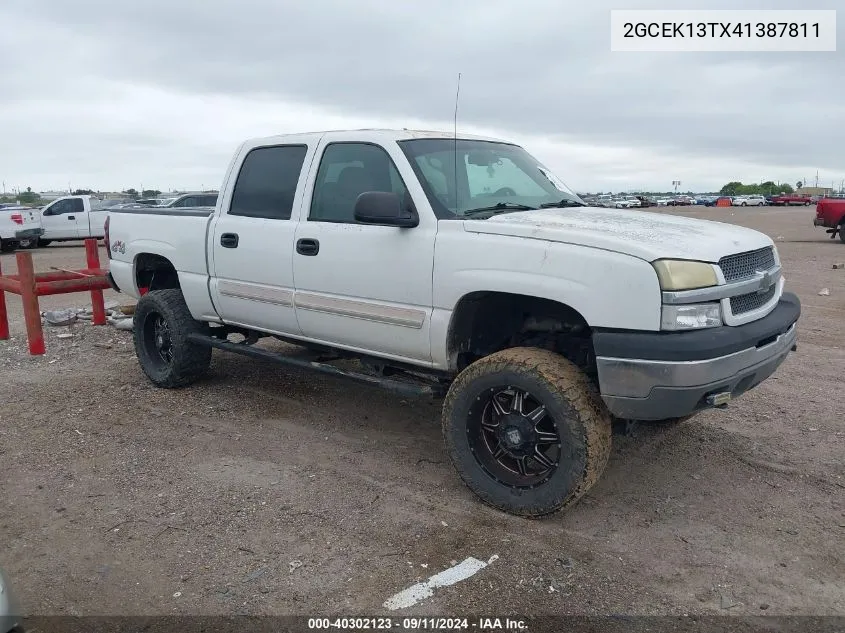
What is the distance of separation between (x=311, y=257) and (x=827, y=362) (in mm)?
4919

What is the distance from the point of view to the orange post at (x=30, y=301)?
7.35m

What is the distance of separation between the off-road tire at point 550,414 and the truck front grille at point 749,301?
803 mm

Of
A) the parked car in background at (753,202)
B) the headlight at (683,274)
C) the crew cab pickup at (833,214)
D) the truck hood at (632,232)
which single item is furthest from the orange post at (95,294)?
the parked car in background at (753,202)

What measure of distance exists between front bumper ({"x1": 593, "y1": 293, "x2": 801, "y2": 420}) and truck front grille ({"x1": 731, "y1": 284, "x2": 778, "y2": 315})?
0.10m

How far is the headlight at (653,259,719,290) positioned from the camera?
3375 mm

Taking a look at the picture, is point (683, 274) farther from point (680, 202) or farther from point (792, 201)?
point (680, 202)

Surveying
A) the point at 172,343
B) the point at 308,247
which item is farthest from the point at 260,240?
the point at 172,343

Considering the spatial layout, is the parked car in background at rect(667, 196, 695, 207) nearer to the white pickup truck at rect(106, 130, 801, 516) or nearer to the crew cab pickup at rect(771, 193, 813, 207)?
the crew cab pickup at rect(771, 193, 813, 207)

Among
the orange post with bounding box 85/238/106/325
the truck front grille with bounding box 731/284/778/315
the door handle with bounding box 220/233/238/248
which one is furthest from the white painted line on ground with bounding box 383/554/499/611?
the orange post with bounding box 85/238/106/325

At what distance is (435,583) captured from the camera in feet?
10.8

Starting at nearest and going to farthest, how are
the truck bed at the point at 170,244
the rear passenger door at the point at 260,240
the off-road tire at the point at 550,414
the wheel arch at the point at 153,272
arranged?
the off-road tire at the point at 550,414
the rear passenger door at the point at 260,240
the truck bed at the point at 170,244
the wheel arch at the point at 153,272

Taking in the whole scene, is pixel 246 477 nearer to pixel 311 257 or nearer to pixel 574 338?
pixel 311 257

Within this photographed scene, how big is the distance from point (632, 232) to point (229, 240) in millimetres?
2923

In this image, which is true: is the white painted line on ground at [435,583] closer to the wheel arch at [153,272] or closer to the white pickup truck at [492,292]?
the white pickup truck at [492,292]
